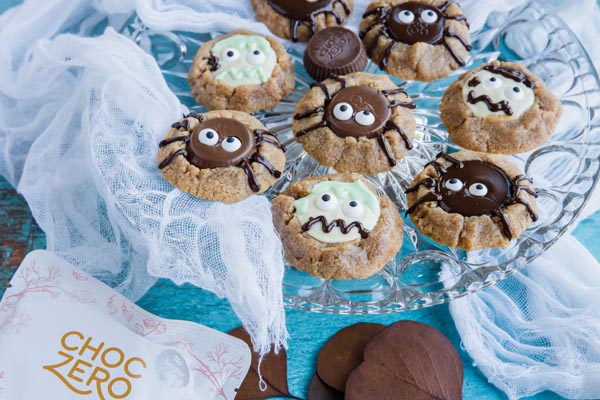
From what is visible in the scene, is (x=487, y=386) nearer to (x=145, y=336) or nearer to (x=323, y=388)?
(x=323, y=388)

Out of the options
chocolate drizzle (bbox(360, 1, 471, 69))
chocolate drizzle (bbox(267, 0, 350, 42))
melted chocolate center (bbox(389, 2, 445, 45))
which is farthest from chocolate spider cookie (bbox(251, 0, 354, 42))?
melted chocolate center (bbox(389, 2, 445, 45))

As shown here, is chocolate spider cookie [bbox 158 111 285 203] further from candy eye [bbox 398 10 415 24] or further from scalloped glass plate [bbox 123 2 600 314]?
candy eye [bbox 398 10 415 24]

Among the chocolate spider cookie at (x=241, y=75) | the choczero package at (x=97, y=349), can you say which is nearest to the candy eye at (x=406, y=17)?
the chocolate spider cookie at (x=241, y=75)

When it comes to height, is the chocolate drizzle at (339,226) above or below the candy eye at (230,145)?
below

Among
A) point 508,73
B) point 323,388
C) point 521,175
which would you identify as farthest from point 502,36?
Result: point 323,388

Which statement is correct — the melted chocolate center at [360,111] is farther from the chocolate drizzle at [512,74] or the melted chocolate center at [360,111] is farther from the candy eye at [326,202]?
→ the chocolate drizzle at [512,74]
